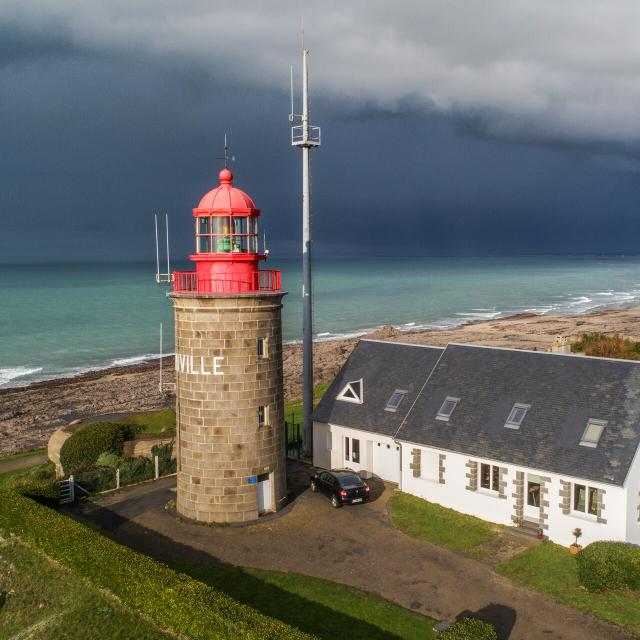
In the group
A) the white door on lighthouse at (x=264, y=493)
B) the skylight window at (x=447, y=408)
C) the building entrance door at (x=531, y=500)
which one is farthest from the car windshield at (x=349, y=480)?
the building entrance door at (x=531, y=500)

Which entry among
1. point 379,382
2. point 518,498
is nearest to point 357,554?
point 518,498

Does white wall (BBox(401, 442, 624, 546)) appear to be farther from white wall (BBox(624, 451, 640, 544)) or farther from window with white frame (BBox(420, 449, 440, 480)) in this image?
white wall (BBox(624, 451, 640, 544))

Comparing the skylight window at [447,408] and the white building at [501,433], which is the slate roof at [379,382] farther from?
the skylight window at [447,408]

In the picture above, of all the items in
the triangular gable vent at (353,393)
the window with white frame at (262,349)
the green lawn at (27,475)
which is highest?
the window with white frame at (262,349)

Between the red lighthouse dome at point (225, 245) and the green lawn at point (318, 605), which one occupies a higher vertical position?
the red lighthouse dome at point (225, 245)

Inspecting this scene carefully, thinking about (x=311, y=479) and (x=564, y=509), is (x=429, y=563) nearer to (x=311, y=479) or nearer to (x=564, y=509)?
(x=564, y=509)

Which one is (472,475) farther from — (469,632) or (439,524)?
(469,632)

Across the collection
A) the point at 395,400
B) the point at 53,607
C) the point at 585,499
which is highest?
the point at 395,400
